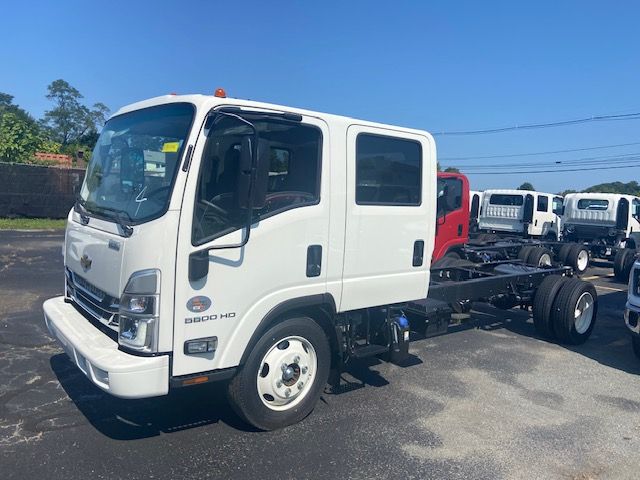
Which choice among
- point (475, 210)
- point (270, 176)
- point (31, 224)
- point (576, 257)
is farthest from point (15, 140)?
point (270, 176)

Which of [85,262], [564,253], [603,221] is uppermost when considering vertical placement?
[603,221]

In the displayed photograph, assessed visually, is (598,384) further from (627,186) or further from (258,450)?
(627,186)

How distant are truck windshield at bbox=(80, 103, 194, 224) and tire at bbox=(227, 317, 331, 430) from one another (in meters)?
1.35

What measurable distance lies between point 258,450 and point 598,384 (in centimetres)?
404

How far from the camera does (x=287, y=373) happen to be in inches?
167

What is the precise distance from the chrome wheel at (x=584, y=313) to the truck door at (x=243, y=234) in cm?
470

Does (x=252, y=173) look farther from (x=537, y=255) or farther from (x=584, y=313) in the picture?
(x=537, y=255)

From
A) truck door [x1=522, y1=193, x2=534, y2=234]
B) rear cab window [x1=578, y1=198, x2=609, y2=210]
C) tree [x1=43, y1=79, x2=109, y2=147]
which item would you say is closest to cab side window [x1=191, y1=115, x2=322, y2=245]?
rear cab window [x1=578, y1=198, x2=609, y2=210]

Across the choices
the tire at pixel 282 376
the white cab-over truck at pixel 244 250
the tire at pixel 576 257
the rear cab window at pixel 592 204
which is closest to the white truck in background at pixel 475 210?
the rear cab window at pixel 592 204

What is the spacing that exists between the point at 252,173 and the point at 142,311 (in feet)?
3.84

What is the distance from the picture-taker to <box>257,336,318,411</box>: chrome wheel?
163 inches

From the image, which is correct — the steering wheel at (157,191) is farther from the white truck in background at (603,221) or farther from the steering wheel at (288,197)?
the white truck in background at (603,221)

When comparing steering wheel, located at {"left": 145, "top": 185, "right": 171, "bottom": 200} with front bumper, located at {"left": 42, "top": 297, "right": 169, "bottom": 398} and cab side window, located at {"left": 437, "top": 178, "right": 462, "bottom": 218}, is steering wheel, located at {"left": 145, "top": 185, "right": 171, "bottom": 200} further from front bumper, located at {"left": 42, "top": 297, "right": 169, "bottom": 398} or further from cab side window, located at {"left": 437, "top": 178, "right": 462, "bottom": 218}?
cab side window, located at {"left": 437, "top": 178, "right": 462, "bottom": 218}

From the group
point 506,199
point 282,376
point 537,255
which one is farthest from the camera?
point 506,199
